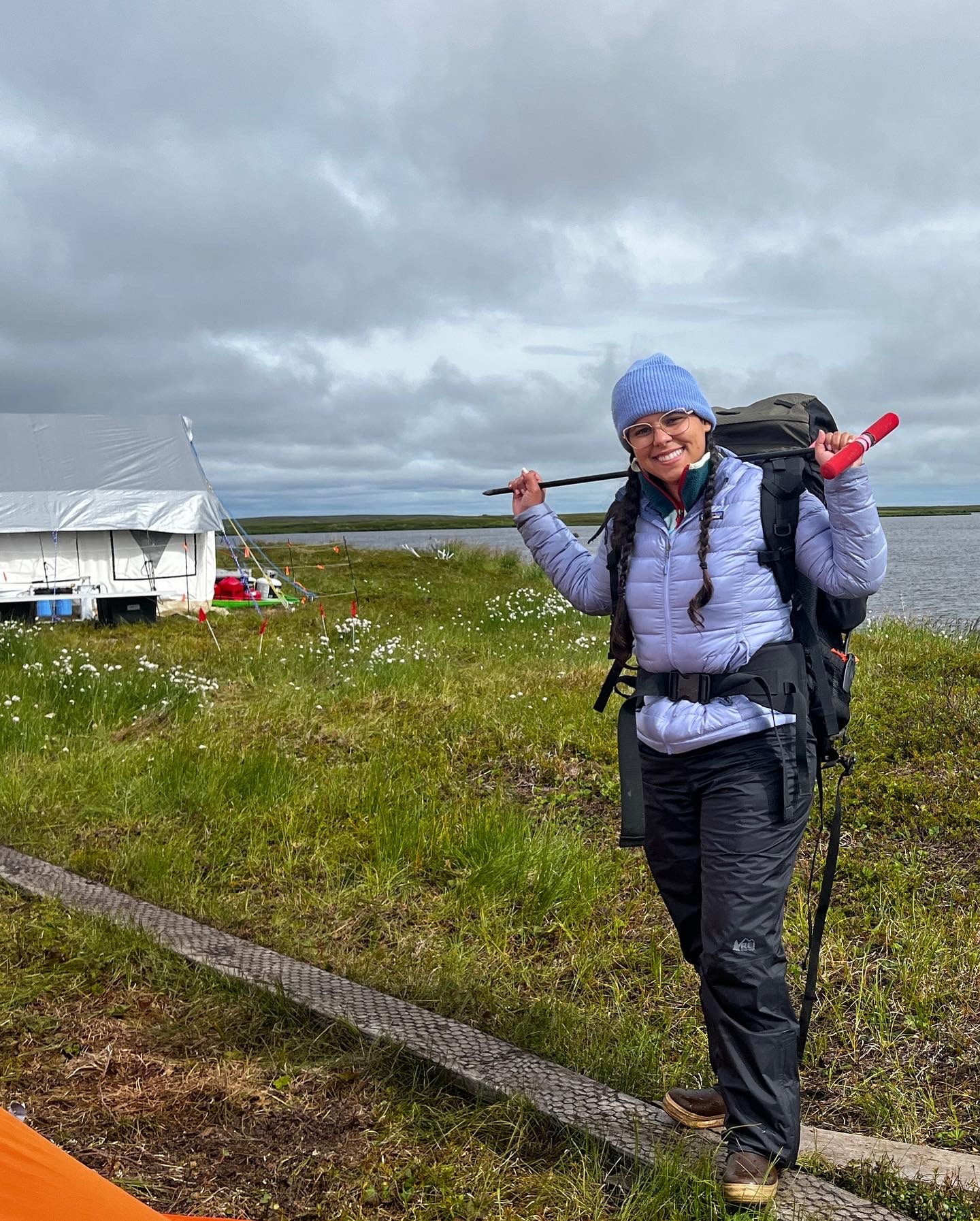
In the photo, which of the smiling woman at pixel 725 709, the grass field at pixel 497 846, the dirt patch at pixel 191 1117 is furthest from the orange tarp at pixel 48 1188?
the smiling woman at pixel 725 709

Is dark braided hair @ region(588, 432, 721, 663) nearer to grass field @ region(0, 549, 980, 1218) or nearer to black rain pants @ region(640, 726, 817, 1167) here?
black rain pants @ region(640, 726, 817, 1167)

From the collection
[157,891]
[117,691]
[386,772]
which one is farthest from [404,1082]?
[117,691]

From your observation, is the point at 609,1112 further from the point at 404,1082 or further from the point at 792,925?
the point at 792,925

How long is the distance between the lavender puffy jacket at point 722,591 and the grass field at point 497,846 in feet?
4.62

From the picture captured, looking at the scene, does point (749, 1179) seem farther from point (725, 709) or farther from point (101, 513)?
point (101, 513)

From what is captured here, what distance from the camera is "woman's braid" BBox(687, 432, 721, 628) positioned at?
10.2 feet

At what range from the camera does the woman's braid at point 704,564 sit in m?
3.10

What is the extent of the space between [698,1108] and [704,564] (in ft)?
5.55

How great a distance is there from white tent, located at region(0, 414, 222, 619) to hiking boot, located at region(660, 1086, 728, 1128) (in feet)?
66.5

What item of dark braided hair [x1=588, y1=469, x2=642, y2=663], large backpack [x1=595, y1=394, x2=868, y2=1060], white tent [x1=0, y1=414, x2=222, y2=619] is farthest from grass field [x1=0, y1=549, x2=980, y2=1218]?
white tent [x1=0, y1=414, x2=222, y2=619]

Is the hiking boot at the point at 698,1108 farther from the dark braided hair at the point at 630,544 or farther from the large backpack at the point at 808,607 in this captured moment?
the dark braided hair at the point at 630,544

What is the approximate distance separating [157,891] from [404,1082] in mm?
2192

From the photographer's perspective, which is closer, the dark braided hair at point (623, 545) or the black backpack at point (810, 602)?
the black backpack at point (810, 602)

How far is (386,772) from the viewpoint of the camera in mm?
7062
